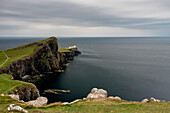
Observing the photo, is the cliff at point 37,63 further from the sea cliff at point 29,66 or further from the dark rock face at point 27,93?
the dark rock face at point 27,93

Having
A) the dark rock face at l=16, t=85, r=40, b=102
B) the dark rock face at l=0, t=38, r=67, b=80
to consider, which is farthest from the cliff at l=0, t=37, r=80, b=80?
the dark rock face at l=16, t=85, r=40, b=102

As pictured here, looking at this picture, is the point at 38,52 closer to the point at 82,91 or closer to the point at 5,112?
the point at 82,91

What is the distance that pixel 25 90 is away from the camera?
47.1m

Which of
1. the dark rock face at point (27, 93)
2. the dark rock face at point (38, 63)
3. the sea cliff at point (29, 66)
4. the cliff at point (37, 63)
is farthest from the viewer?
the dark rock face at point (38, 63)

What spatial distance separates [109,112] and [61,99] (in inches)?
1303

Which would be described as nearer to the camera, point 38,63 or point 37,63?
point 37,63

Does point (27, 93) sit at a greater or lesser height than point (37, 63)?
lesser

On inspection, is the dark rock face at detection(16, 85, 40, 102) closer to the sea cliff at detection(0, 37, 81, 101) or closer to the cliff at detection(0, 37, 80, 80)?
the sea cliff at detection(0, 37, 81, 101)

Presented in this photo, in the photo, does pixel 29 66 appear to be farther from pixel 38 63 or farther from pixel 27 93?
pixel 27 93

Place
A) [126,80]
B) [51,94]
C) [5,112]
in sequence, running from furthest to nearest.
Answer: [126,80]
[51,94]
[5,112]

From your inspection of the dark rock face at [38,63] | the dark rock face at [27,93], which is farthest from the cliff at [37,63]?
the dark rock face at [27,93]

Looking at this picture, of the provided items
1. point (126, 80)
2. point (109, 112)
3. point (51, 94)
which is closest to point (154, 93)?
point (126, 80)

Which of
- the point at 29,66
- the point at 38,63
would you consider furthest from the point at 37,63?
the point at 29,66

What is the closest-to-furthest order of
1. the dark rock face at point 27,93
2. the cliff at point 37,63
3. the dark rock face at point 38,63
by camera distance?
1. the dark rock face at point 27,93
2. the cliff at point 37,63
3. the dark rock face at point 38,63
